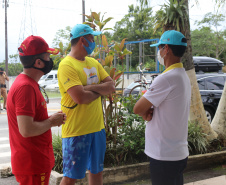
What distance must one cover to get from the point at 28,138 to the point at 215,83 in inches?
314

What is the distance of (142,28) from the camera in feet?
128

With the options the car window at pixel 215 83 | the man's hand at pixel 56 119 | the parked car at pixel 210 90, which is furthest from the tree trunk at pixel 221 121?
the man's hand at pixel 56 119

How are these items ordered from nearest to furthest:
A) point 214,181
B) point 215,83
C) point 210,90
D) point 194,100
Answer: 1. point 214,181
2. point 194,100
3. point 210,90
4. point 215,83

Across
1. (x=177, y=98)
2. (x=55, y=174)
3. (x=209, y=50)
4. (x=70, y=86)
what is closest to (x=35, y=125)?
(x=70, y=86)

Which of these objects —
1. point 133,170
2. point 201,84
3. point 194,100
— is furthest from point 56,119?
point 201,84

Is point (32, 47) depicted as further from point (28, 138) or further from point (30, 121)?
point (28, 138)

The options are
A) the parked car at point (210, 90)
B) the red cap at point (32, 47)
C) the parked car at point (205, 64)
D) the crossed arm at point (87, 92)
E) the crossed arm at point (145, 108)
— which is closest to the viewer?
the red cap at point (32, 47)

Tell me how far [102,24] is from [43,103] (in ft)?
8.25

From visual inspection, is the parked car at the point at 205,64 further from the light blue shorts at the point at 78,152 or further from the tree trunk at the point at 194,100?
the light blue shorts at the point at 78,152

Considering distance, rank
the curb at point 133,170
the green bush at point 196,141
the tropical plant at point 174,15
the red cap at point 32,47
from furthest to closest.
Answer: the tropical plant at point 174,15
the green bush at point 196,141
the curb at point 133,170
the red cap at point 32,47

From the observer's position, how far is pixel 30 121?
2.09 meters

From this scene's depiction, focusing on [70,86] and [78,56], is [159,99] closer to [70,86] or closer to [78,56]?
[70,86]

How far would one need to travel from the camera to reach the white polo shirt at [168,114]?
2.32 meters

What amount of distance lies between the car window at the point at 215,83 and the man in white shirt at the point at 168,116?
6.92 m
